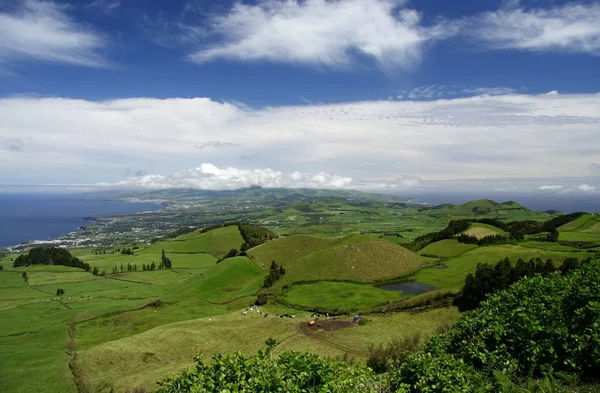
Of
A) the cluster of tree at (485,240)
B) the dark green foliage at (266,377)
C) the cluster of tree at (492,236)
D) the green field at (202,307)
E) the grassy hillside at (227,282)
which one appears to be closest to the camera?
the dark green foliage at (266,377)

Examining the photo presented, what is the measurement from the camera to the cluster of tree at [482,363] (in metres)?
12.1

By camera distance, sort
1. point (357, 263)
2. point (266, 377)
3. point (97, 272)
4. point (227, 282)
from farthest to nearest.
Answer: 1. point (97, 272)
2. point (227, 282)
3. point (357, 263)
4. point (266, 377)

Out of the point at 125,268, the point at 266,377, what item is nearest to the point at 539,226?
the point at 266,377

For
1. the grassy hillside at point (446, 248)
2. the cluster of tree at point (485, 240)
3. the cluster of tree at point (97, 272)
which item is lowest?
the cluster of tree at point (97, 272)

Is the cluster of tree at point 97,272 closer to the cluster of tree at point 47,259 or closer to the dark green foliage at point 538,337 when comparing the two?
the cluster of tree at point 47,259

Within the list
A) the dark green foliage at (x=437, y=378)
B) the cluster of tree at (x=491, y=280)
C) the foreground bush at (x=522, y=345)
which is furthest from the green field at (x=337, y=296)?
the dark green foliage at (x=437, y=378)

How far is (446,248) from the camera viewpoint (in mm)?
116375

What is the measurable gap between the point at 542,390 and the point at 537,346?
4.59 meters

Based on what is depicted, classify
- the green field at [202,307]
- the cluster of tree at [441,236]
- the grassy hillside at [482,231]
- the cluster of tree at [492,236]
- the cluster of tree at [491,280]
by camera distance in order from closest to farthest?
the green field at [202,307] → the cluster of tree at [491,280] → the cluster of tree at [492,236] → the cluster of tree at [441,236] → the grassy hillside at [482,231]

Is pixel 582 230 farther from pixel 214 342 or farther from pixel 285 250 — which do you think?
pixel 214 342

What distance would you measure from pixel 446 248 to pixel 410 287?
149 feet

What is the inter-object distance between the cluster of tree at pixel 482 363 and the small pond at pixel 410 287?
176 ft

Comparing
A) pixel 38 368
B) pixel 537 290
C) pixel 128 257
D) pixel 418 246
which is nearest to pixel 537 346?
pixel 537 290

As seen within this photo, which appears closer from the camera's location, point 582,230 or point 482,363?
point 482,363
